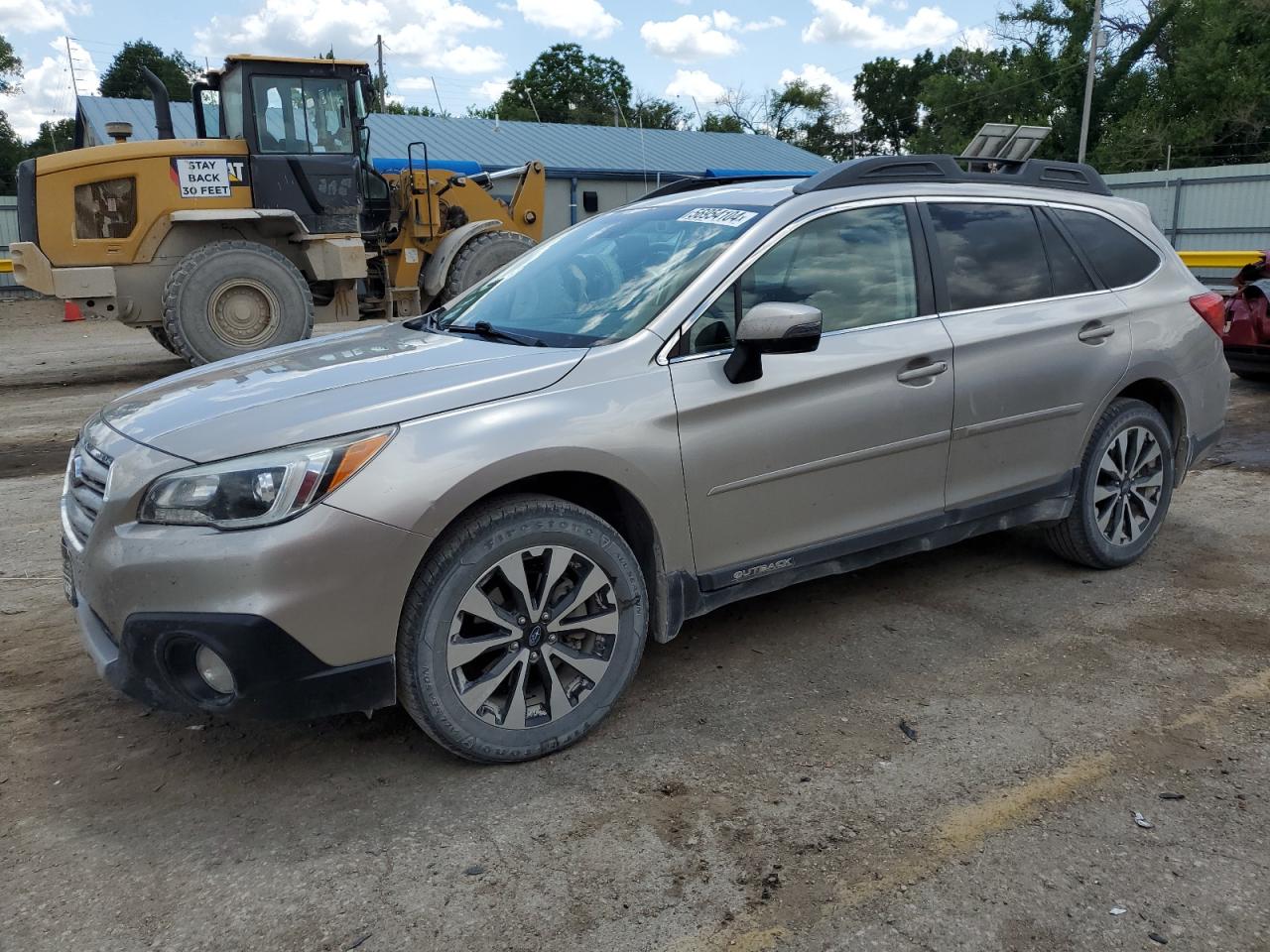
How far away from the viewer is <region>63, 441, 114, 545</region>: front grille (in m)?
3.00

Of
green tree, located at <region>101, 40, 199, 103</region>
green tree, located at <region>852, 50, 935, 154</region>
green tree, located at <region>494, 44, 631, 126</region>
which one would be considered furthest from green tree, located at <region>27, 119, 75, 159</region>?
green tree, located at <region>852, 50, 935, 154</region>

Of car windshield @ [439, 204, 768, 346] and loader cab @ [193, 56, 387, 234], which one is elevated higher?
loader cab @ [193, 56, 387, 234]

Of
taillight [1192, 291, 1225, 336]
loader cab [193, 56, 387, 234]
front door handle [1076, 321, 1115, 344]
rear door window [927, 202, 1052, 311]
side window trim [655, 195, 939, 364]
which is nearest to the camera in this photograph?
side window trim [655, 195, 939, 364]

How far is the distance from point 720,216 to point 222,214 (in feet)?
28.4

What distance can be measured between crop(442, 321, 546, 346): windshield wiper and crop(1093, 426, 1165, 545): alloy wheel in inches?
100

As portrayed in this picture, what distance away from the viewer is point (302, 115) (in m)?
11.4

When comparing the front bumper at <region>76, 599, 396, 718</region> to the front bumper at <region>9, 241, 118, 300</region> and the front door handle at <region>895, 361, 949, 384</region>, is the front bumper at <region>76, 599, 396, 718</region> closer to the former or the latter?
the front door handle at <region>895, 361, 949, 384</region>

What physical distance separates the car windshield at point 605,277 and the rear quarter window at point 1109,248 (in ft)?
5.39

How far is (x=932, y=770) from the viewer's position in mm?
3105

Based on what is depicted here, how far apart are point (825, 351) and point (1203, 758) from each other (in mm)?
1730

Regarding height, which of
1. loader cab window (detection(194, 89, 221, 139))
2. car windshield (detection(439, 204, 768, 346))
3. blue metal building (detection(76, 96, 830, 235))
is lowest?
car windshield (detection(439, 204, 768, 346))

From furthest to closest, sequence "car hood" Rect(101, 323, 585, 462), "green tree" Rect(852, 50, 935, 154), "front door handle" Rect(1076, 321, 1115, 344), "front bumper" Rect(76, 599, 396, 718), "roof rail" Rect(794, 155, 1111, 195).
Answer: "green tree" Rect(852, 50, 935, 154)
"front door handle" Rect(1076, 321, 1115, 344)
"roof rail" Rect(794, 155, 1111, 195)
"car hood" Rect(101, 323, 585, 462)
"front bumper" Rect(76, 599, 396, 718)

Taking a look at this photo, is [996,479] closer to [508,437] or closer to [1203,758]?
[1203,758]

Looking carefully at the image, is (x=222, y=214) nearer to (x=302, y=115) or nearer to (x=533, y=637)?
(x=302, y=115)
